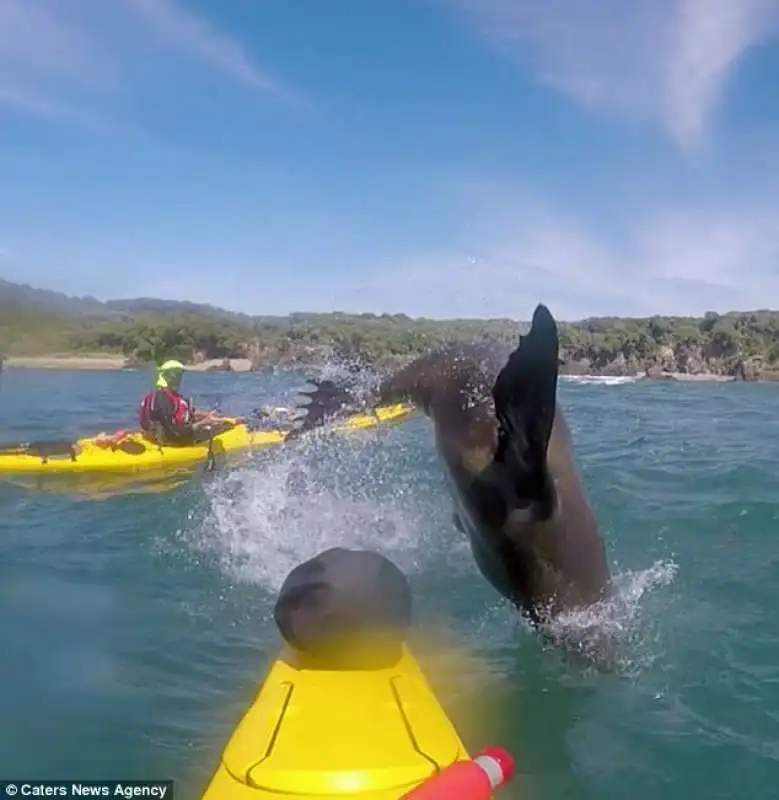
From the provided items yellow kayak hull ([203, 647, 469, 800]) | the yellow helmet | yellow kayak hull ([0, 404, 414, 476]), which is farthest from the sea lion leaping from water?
the yellow helmet

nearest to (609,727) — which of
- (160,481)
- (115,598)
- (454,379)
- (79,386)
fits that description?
(454,379)

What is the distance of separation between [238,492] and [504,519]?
7204mm

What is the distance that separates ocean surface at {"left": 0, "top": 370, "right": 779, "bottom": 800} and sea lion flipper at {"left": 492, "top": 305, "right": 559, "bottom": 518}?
55.7 inches

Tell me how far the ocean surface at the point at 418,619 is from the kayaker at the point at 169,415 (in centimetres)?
198

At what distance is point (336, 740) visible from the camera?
3.56 meters

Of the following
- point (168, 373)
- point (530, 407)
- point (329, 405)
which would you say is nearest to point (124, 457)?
point (168, 373)

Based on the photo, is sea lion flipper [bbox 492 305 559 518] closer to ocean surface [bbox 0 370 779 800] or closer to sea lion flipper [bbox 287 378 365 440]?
ocean surface [bbox 0 370 779 800]

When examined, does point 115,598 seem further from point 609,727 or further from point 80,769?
point 609,727

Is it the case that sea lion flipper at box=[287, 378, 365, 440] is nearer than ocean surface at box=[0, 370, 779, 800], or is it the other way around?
ocean surface at box=[0, 370, 779, 800]

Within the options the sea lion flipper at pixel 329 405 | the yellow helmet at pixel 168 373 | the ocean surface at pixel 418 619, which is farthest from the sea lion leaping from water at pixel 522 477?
the yellow helmet at pixel 168 373

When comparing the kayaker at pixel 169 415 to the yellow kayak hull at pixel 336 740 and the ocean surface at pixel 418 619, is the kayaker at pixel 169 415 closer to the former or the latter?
the ocean surface at pixel 418 619

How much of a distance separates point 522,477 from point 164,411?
11.2 metres

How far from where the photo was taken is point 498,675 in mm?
6227

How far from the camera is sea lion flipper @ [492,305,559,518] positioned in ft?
16.0
